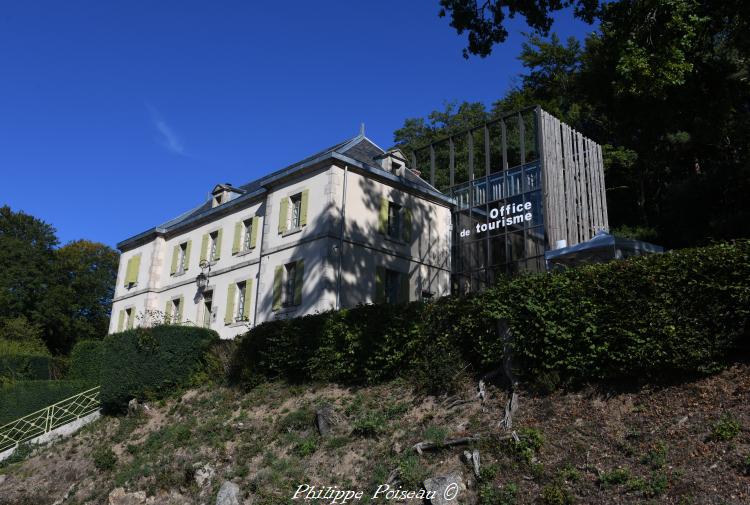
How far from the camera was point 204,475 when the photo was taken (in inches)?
550

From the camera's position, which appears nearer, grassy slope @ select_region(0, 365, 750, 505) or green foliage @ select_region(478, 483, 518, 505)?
grassy slope @ select_region(0, 365, 750, 505)

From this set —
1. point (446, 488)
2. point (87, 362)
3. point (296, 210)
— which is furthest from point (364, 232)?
point (446, 488)

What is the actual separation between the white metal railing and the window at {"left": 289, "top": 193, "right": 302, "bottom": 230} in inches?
330

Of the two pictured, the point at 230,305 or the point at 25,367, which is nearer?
the point at 230,305

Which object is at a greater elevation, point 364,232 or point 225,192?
point 225,192

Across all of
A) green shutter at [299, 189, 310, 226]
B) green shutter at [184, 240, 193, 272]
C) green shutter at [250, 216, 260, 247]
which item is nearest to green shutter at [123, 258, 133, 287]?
green shutter at [184, 240, 193, 272]

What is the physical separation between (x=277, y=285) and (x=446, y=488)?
46.3 ft

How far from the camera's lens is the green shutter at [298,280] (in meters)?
22.5

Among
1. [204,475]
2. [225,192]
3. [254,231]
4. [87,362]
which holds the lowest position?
[204,475]

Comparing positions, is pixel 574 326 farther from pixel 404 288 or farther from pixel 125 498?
pixel 404 288

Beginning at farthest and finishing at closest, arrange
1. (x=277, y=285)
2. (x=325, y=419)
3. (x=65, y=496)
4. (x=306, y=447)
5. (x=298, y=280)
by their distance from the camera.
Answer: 1. (x=277, y=285)
2. (x=298, y=280)
3. (x=65, y=496)
4. (x=325, y=419)
5. (x=306, y=447)

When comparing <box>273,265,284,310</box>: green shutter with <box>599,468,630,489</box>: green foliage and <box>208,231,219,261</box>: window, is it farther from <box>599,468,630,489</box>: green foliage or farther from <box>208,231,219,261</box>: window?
<box>599,468,630,489</box>: green foliage

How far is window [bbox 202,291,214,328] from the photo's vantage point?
2728 cm

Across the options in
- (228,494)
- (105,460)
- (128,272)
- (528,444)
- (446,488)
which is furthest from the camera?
(128,272)
